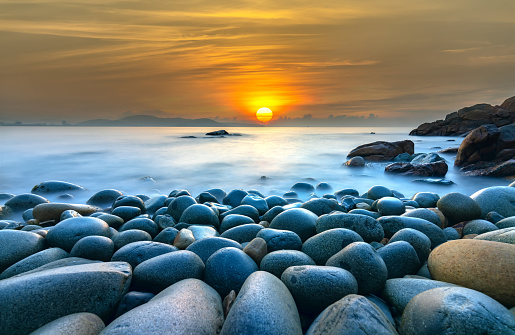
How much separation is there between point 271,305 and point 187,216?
2670 mm

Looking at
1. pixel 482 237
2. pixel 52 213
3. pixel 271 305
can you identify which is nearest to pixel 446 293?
pixel 271 305

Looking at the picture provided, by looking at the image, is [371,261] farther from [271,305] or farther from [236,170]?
[236,170]

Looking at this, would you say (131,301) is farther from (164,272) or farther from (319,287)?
(319,287)

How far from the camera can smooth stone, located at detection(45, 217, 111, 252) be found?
3.09 metres

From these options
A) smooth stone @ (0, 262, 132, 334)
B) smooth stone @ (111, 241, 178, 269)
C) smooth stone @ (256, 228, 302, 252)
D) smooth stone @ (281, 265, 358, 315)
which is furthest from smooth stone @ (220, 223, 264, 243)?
smooth stone @ (0, 262, 132, 334)

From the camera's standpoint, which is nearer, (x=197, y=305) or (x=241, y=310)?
(x=241, y=310)

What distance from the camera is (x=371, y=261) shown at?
2.18 meters

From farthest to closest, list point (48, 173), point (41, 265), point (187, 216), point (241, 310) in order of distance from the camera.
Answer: point (48, 173), point (187, 216), point (41, 265), point (241, 310)

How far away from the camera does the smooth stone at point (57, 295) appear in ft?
5.97

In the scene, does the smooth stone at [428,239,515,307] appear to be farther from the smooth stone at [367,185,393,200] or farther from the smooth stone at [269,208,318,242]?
the smooth stone at [367,185,393,200]

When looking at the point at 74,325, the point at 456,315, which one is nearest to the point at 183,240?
the point at 74,325

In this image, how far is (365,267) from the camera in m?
2.17

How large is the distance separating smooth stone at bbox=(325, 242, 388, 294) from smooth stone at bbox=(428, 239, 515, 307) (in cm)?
48

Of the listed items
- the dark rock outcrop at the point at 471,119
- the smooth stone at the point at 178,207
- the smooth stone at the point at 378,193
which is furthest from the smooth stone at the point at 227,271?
the dark rock outcrop at the point at 471,119
